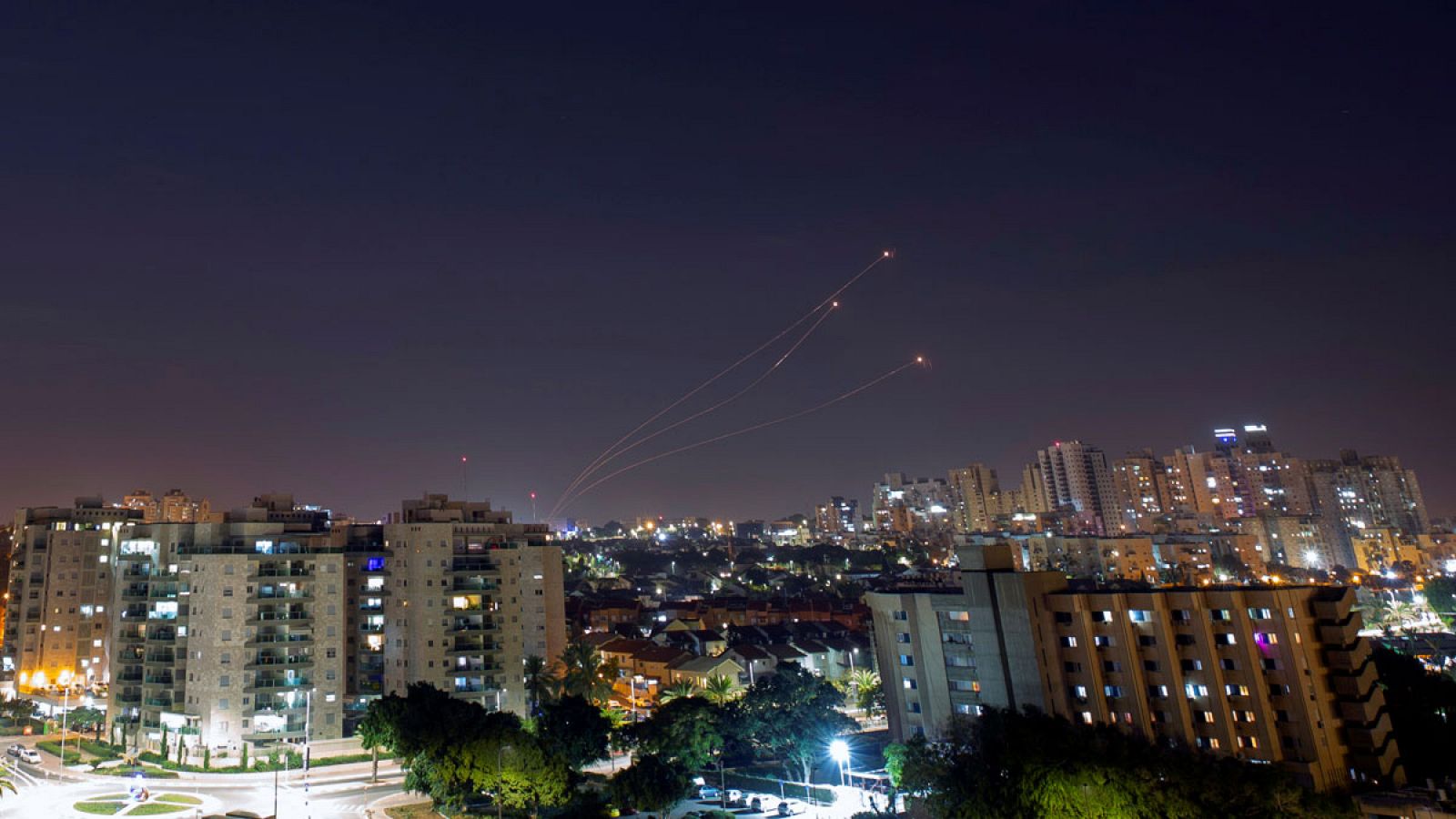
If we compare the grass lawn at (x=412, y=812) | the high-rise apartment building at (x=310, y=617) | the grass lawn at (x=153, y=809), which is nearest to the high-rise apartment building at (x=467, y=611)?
the high-rise apartment building at (x=310, y=617)

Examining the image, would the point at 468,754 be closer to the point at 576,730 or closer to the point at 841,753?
the point at 576,730

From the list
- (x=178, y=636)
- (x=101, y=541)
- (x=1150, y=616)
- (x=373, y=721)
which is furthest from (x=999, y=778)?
(x=101, y=541)

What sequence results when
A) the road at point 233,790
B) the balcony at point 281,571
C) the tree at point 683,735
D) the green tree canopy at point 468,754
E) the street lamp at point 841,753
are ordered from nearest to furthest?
the green tree canopy at point 468,754 < the road at point 233,790 < the tree at point 683,735 < the street lamp at point 841,753 < the balcony at point 281,571

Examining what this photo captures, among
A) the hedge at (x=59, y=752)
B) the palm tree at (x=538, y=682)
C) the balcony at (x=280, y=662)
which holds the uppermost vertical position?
the balcony at (x=280, y=662)

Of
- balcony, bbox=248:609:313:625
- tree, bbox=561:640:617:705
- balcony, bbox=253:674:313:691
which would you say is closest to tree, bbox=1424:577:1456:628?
tree, bbox=561:640:617:705

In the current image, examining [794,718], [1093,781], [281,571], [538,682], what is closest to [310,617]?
[281,571]

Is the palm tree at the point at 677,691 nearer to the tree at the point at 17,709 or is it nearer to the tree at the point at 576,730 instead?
the tree at the point at 576,730

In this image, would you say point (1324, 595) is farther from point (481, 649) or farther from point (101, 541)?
point (101, 541)
